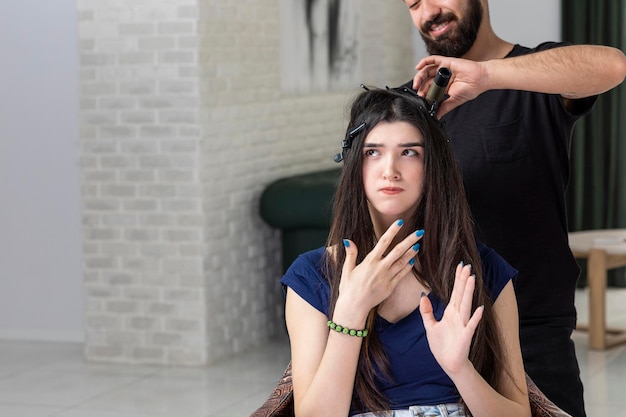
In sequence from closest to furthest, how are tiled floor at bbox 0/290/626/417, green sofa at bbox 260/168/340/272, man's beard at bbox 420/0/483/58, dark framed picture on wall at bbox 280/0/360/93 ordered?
man's beard at bbox 420/0/483/58 < tiled floor at bbox 0/290/626/417 < green sofa at bbox 260/168/340/272 < dark framed picture on wall at bbox 280/0/360/93

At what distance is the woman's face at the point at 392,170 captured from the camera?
7.30 feet

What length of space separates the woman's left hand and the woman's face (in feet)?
0.82

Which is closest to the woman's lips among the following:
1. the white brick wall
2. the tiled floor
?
the tiled floor

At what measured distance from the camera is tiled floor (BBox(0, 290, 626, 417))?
191 inches

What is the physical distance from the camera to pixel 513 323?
7.38 feet

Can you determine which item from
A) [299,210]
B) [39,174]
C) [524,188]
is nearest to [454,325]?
[524,188]

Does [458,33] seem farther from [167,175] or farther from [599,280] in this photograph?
[599,280]

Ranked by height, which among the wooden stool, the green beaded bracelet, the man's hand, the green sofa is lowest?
the wooden stool

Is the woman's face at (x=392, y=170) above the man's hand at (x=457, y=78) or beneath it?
beneath

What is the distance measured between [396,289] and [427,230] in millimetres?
133

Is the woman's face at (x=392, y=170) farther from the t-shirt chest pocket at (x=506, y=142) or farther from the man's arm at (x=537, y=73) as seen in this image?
the t-shirt chest pocket at (x=506, y=142)

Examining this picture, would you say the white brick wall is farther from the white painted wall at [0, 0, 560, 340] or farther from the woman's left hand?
the woman's left hand

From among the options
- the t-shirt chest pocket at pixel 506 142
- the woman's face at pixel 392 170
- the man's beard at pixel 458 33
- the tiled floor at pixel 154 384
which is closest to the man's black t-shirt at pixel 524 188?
the t-shirt chest pocket at pixel 506 142

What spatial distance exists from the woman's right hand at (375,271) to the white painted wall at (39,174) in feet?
14.0
